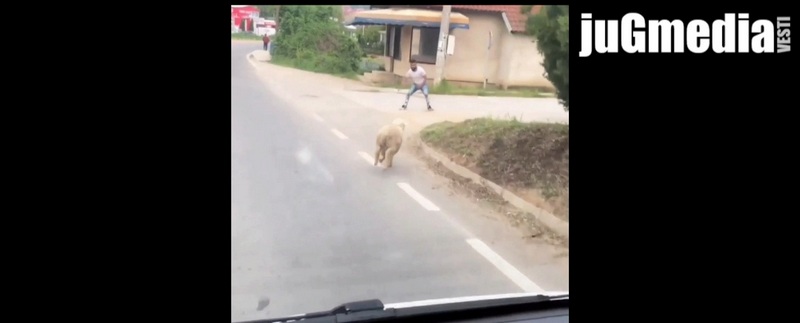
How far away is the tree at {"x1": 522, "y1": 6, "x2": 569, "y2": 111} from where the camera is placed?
11.3 ft

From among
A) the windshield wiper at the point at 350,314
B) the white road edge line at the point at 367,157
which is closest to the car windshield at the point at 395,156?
the white road edge line at the point at 367,157

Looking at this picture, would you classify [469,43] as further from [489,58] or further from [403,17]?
[403,17]

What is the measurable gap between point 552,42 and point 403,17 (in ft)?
3.70

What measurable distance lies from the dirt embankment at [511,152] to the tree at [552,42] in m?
0.26

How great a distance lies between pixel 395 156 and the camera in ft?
12.6

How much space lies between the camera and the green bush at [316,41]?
8.43 ft

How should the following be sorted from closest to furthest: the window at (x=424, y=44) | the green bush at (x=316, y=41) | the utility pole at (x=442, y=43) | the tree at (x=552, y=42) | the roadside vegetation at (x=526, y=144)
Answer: the green bush at (x=316, y=41) → the utility pole at (x=442, y=43) → the window at (x=424, y=44) → the tree at (x=552, y=42) → the roadside vegetation at (x=526, y=144)

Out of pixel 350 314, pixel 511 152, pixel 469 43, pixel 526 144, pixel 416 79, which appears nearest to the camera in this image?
pixel 350 314

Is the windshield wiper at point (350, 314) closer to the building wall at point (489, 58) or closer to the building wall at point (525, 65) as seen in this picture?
the building wall at point (489, 58)

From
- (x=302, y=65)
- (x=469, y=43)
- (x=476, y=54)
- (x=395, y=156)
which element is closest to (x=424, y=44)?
(x=469, y=43)
